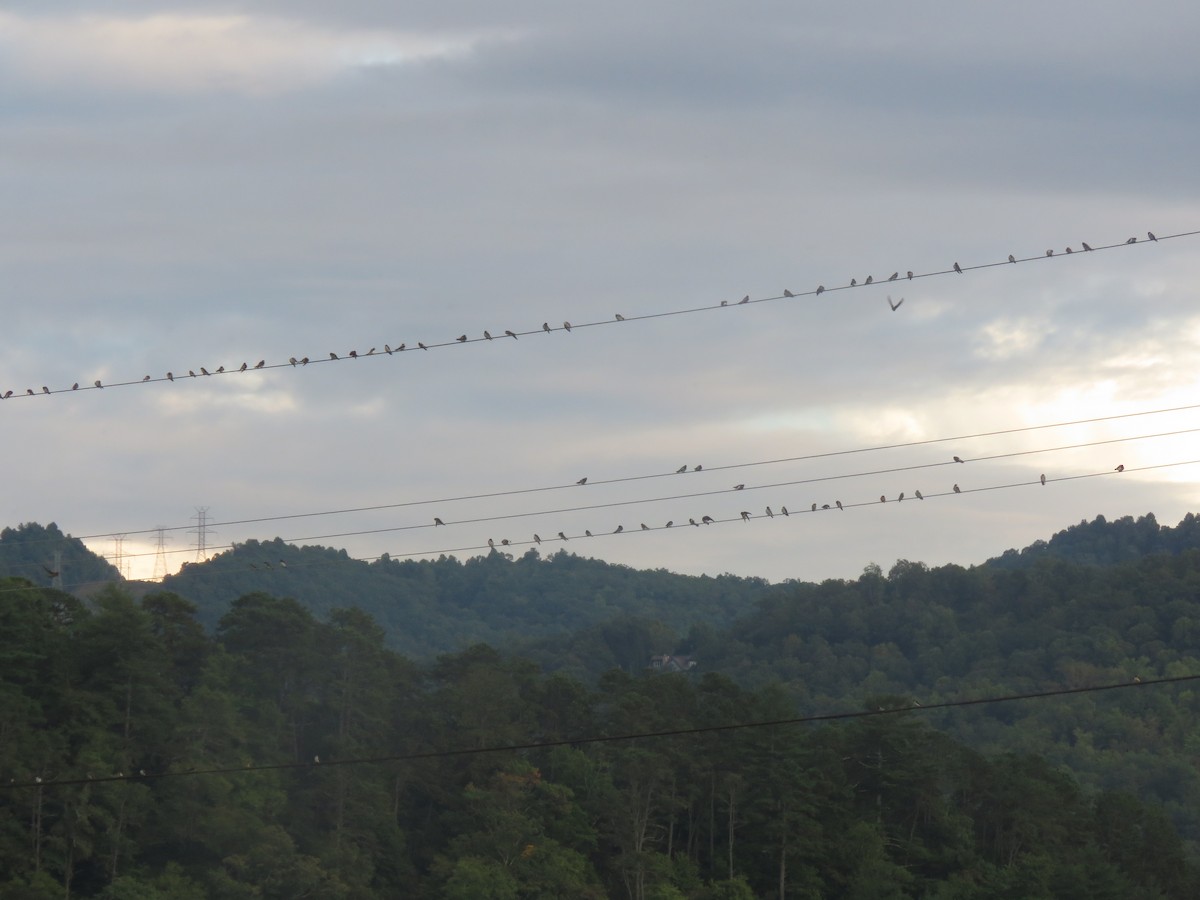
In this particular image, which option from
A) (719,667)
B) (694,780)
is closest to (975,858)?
(694,780)

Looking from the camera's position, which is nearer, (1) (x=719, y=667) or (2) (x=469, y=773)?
(2) (x=469, y=773)

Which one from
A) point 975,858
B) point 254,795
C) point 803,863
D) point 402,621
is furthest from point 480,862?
point 402,621

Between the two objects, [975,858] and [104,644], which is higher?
[104,644]

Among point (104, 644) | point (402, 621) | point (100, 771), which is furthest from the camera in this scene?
point (402, 621)

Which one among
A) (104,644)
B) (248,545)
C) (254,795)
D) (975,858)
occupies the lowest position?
(975,858)

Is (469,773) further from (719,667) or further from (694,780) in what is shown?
(719,667)

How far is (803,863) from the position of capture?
64.1m

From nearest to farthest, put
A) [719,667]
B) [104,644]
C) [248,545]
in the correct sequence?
[104,644], [719,667], [248,545]

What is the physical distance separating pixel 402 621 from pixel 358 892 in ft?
466

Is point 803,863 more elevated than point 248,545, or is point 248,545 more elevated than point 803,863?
point 248,545

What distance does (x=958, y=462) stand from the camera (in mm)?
33812

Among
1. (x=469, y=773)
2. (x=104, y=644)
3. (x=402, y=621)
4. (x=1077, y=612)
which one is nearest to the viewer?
(x=104, y=644)

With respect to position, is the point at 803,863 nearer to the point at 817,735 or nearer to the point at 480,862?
the point at 817,735

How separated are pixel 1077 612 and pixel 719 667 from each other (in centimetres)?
3158
